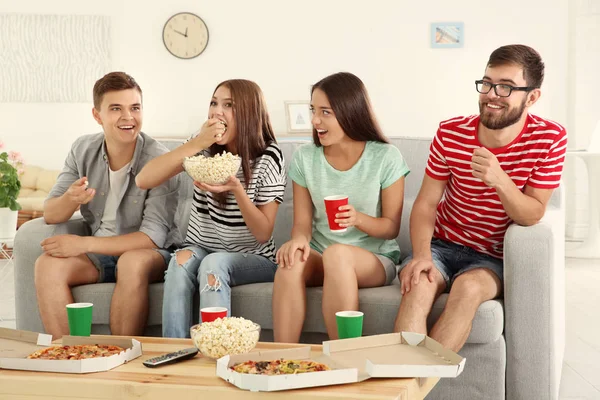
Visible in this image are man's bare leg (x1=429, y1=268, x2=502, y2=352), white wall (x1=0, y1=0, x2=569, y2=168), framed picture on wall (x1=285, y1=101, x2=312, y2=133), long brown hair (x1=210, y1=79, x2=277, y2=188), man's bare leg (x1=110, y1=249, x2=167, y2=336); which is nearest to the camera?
man's bare leg (x1=429, y1=268, x2=502, y2=352)

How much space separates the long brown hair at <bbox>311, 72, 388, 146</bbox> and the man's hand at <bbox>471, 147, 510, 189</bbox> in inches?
19.4

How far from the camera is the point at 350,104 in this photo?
8.84 feet

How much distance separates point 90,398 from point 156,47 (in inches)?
220

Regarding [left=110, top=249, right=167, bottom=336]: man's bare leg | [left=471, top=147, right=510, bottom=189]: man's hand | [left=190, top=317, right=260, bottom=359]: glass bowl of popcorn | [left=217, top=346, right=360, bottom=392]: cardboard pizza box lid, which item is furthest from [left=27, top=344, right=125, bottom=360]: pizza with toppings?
[left=471, top=147, right=510, bottom=189]: man's hand

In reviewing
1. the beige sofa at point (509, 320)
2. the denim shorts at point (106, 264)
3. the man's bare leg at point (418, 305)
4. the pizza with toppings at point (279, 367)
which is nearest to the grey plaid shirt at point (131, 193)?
the denim shorts at point (106, 264)

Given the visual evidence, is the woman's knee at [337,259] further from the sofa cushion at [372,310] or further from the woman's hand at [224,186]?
the woman's hand at [224,186]

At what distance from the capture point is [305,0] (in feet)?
22.2

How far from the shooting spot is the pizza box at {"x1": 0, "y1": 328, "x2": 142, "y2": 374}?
1.78 meters

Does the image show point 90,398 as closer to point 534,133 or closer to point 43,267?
point 43,267

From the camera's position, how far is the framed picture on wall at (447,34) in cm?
662

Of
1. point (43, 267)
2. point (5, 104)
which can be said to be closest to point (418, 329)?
point (43, 267)

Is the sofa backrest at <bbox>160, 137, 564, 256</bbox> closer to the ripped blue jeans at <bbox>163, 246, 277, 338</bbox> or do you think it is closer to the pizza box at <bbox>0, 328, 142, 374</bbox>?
the ripped blue jeans at <bbox>163, 246, 277, 338</bbox>

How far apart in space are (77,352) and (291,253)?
2.67ft

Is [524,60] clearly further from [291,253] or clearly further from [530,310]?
[291,253]
